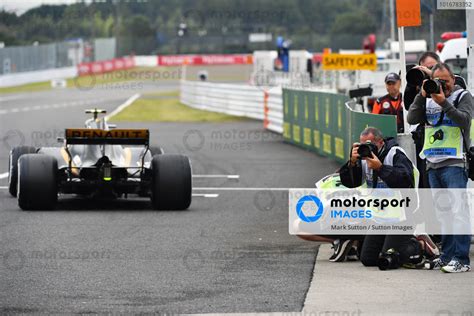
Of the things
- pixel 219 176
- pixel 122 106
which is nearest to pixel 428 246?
pixel 219 176

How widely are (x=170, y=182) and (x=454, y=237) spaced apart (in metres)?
5.06

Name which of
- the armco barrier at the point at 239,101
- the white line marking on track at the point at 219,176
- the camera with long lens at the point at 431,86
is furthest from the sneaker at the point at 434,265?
the armco barrier at the point at 239,101

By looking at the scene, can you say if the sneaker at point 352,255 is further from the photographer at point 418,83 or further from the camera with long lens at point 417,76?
the camera with long lens at point 417,76

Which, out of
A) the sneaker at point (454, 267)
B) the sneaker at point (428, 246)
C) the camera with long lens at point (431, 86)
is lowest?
the sneaker at point (454, 267)

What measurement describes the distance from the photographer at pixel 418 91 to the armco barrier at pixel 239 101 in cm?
1748

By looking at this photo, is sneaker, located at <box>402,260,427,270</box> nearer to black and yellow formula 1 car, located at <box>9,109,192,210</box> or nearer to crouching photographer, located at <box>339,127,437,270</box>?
crouching photographer, located at <box>339,127,437,270</box>

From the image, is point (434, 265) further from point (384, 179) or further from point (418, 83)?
point (418, 83)

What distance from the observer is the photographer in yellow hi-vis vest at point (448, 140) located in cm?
952

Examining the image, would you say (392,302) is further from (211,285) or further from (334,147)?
(334,147)

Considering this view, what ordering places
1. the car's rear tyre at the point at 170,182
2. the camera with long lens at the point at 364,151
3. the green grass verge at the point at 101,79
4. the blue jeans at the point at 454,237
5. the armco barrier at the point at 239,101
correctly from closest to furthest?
the blue jeans at the point at 454,237
the camera with long lens at the point at 364,151
the car's rear tyre at the point at 170,182
the armco barrier at the point at 239,101
the green grass verge at the point at 101,79

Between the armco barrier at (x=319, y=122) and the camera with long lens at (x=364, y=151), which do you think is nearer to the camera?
the camera with long lens at (x=364, y=151)

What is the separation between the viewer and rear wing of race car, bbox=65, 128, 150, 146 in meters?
13.8

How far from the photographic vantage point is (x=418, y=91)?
10086mm

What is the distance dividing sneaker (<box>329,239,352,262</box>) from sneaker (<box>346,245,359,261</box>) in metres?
0.06
